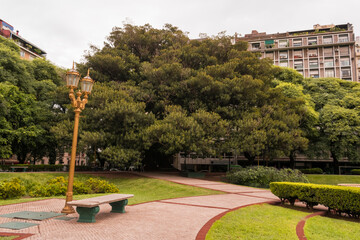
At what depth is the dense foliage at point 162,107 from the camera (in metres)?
20.2

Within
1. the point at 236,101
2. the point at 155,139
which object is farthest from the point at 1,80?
the point at 236,101

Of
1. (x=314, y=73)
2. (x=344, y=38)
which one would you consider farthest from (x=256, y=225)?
(x=344, y=38)

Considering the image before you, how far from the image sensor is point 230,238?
19.4 feet

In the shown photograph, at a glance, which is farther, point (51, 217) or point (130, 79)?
point (130, 79)

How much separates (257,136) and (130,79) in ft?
42.8

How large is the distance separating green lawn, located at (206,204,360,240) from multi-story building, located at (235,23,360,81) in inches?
2078

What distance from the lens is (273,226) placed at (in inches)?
281

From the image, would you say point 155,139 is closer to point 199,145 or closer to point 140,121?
point 140,121

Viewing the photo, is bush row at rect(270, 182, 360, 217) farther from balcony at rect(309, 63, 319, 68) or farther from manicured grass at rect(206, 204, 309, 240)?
balcony at rect(309, 63, 319, 68)

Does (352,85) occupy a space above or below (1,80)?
above

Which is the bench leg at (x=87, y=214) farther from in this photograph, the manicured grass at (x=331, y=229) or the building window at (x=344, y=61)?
the building window at (x=344, y=61)

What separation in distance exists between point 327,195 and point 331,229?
258 cm

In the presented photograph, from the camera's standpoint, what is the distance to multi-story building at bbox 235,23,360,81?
186 feet

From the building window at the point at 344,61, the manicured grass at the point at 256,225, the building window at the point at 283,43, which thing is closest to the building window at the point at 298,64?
the building window at the point at 283,43
